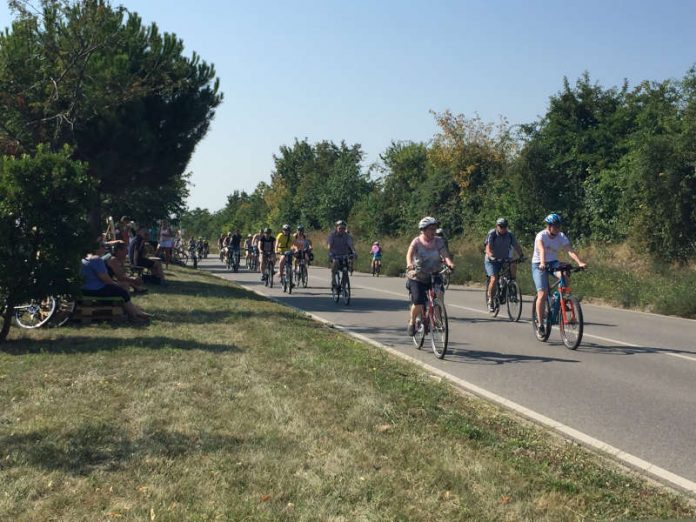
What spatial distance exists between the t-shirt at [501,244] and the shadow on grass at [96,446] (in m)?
10.8

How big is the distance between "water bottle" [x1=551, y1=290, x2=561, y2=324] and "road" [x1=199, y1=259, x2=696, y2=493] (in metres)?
0.41

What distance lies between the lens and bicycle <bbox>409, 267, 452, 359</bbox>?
10.5 m

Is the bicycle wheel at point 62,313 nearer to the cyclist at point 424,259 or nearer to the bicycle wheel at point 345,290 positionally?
the cyclist at point 424,259

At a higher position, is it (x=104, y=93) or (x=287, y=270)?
(x=104, y=93)

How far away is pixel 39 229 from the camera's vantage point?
10.4 m

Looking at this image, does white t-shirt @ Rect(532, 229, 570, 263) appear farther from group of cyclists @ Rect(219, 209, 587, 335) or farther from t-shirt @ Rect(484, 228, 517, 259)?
t-shirt @ Rect(484, 228, 517, 259)

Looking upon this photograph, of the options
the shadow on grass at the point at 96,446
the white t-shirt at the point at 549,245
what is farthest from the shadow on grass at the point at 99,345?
the white t-shirt at the point at 549,245

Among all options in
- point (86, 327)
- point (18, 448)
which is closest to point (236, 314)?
point (86, 327)

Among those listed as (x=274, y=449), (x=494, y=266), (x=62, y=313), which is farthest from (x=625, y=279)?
(x=274, y=449)

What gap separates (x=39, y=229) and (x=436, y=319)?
217 inches

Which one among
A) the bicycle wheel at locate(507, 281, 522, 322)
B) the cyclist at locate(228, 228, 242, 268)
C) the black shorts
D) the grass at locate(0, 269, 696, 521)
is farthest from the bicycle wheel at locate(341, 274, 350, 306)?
the cyclist at locate(228, 228, 242, 268)

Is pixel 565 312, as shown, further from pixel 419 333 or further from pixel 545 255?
pixel 419 333

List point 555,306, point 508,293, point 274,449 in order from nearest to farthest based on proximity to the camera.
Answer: point 274,449
point 555,306
point 508,293

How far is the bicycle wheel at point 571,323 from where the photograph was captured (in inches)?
435
